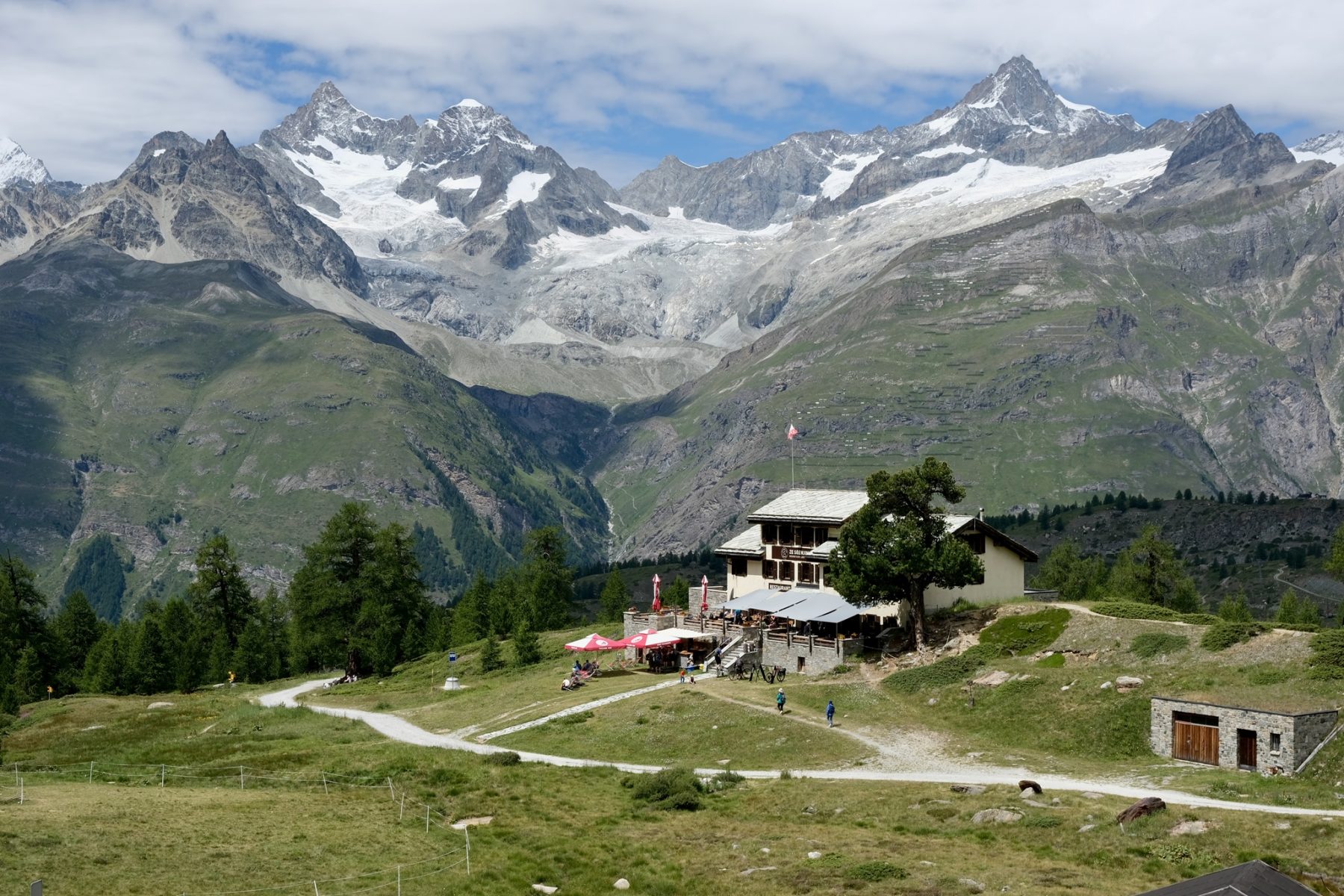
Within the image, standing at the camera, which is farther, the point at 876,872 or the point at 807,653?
the point at 807,653

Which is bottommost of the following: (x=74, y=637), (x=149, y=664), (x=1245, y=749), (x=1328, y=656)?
(x=149, y=664)

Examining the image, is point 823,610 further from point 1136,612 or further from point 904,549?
point 1136,612

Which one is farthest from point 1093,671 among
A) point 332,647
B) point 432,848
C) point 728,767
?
point 332,647

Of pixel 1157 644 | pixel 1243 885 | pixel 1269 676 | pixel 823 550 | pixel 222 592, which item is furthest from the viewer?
pixel 222 592

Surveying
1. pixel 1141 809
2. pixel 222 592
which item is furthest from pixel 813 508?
pixel 222 592

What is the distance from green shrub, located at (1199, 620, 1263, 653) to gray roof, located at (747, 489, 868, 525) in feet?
108

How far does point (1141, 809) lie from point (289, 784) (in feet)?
125

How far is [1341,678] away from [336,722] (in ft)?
208

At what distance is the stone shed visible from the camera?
54531 mm

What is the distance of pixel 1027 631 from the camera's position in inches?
3130

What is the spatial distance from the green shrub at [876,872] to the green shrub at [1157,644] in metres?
36.1

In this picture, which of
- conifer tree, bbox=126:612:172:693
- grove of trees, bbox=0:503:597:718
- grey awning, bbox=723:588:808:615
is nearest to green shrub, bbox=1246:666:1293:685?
grey awning, bbox=723:588:808:615

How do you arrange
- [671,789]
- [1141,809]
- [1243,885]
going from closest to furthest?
[1243,885], [1141,809], [671,789]

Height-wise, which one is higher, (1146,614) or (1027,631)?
(1146,614)
